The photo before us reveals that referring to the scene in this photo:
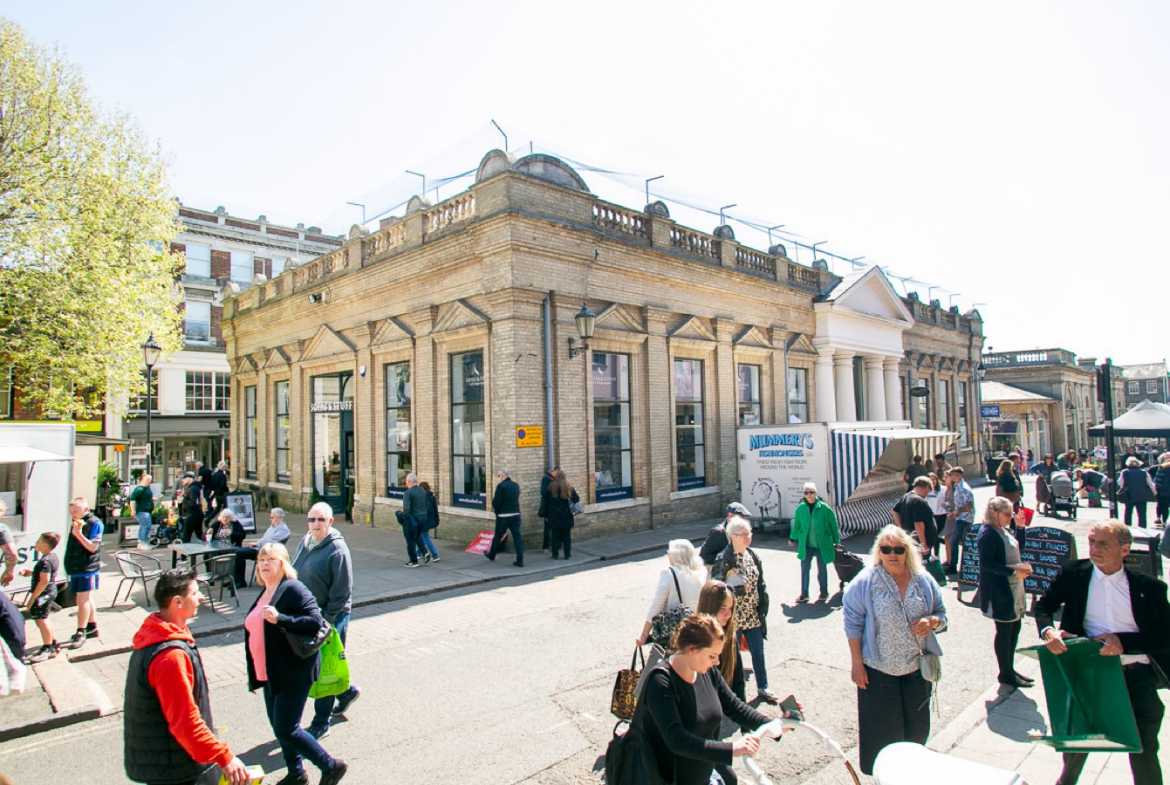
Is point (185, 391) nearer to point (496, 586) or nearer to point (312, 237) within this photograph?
point (312, 237)

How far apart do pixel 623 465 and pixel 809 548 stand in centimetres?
673

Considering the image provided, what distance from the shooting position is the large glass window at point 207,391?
33.2 metres

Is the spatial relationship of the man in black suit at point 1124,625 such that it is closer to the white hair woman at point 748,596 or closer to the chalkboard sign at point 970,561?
the white hair woman at point 748,596

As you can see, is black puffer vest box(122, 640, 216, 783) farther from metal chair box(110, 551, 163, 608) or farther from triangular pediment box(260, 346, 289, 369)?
triangular pediment box(260, 346, 289, 369)

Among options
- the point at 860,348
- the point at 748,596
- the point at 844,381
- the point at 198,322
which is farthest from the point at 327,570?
the point at 198,322

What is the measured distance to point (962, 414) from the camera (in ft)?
105

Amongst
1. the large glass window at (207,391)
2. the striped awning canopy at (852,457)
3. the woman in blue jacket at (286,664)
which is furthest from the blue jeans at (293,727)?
the large glass window at (207,391)

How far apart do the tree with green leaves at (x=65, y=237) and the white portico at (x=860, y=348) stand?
21146 millimetres

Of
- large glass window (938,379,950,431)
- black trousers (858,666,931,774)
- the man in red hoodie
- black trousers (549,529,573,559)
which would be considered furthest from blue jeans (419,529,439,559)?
large glass window (938,379,950,431)

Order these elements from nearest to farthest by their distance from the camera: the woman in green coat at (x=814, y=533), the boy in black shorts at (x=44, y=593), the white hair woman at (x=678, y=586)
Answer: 1. the white hair woman at (x=678, y=586)
2. the boy in black shorts at (x=44, y=593)
3. the woman in green coat at (x=814, y=533)

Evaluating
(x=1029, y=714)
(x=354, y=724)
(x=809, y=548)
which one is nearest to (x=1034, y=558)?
(x=1029, y=714)

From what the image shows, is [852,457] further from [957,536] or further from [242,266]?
[242,266]

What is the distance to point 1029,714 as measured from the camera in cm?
530

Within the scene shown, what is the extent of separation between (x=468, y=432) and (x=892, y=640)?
38.1 feet
